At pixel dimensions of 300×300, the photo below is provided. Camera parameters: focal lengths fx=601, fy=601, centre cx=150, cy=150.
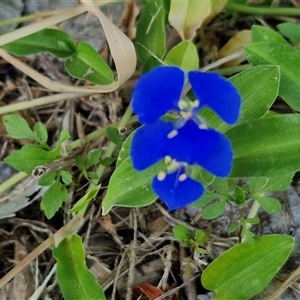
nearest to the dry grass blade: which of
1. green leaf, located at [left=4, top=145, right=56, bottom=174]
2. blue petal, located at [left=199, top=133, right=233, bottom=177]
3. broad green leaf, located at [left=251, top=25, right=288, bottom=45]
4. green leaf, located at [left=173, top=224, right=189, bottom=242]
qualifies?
green leaf, located at [left=4, top=145, right=56, bottom=174]

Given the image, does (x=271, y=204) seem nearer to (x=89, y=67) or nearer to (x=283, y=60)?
(x=283, y=60)

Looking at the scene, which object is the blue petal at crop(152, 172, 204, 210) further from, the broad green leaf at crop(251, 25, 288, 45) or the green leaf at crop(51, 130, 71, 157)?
the broad green leaf at crop(251, 25, 288, 45)

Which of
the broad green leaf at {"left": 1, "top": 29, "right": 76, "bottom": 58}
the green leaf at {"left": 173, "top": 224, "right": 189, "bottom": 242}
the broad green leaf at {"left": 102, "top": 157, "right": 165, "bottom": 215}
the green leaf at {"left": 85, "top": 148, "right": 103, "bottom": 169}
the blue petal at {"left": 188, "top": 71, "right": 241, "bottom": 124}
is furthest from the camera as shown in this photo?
the broad green leaf at {"left": 1, "top": 29, "right": 76, "bottom": 58}

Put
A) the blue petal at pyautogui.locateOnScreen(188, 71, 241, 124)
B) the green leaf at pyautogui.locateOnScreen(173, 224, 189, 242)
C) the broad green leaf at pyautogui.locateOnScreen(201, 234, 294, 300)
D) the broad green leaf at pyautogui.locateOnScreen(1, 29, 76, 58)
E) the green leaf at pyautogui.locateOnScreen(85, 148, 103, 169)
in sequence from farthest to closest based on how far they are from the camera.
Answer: the broad green leaf at pyautogui.locateOnScreen(1, 29, 76, 58), the green leaf at pyautogui.locateOnScreen(85, 148, 103, 169), the green leaf at pyautogui.locateOnScreen(173, 224, 189, 242), the broad green leaf at pyautogui.locateOnScreen(201, 234, 294, 300), the blue petal at pyautogui.locateOnScreen(188, 71, 241, 124)

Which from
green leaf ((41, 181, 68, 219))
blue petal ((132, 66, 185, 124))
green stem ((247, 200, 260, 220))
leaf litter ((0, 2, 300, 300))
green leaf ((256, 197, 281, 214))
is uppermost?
blue petal ((132, 66, 185, 124))

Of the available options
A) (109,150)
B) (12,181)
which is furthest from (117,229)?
(12,181)

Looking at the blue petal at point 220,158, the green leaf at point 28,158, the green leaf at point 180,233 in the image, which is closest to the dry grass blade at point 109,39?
the green leaf at point 28,158

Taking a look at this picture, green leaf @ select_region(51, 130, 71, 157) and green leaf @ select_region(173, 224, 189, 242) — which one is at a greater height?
green leaf @ select_region(51, 130, 71, 157)

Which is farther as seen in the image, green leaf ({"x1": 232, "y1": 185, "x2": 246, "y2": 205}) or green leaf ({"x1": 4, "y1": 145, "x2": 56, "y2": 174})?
green leaf ({"x1": 4, "y1": 145, "x2": 56, "y2": 174})
